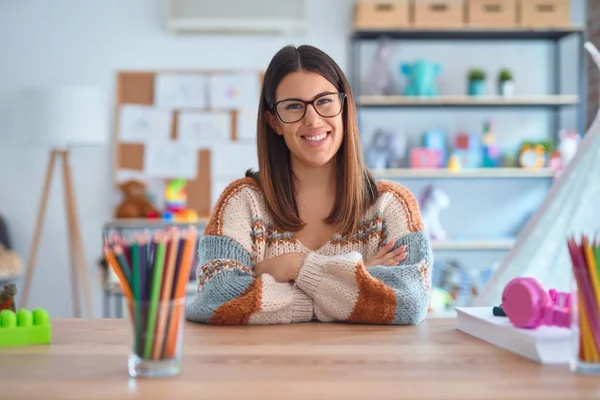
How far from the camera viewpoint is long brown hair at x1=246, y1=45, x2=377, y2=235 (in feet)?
5.82

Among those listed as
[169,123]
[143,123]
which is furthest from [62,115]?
[169,123]

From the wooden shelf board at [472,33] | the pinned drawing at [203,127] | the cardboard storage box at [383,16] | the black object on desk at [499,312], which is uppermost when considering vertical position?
the cardboard storage box at [383,16]

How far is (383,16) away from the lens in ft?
14.2

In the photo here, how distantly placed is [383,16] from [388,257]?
9.48 feet

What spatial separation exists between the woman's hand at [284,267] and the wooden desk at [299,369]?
0.27 m

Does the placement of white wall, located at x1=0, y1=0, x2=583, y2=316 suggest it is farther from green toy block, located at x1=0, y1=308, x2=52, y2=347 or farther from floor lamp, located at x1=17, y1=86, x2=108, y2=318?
green toy block, located at x1=0, y1=308, x2=52, y2=347

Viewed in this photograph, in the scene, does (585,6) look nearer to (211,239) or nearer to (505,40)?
(505,40)

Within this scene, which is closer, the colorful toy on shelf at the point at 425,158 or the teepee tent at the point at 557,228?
the teepee tent at the point at 557,228

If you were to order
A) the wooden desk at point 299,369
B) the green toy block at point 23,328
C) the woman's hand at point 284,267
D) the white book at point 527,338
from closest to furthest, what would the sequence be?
the wooden desk at point 299,369
the white book at point 527,338
the green toy block at point 23,328
the woman's hand at point 284,267

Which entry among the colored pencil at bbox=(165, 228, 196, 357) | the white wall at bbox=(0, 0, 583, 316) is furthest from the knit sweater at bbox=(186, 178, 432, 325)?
the white wall at bbox=(0, 0, 583, 316)

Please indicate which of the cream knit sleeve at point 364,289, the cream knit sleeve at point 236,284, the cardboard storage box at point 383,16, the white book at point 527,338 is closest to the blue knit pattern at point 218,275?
the cream knit sleeve at point 236,284

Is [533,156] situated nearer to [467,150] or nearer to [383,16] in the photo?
[467,150]

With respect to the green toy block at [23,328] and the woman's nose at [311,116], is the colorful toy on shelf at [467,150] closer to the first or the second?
the woman's nose at [311,116]

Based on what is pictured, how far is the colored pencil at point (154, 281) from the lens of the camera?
1001 mm
